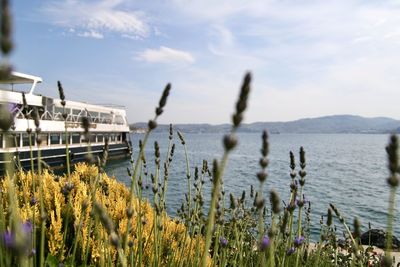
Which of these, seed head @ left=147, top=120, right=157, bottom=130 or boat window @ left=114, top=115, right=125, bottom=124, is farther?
boat window @ left=114, top=115, right=125, bottom=124

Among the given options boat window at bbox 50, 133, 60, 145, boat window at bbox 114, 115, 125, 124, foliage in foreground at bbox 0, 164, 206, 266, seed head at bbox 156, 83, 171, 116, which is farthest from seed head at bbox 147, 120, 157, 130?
boat window at bbox 114, 115, 125, 124

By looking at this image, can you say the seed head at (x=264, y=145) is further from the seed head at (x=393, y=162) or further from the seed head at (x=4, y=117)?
the seed head at (x=4, y=117)

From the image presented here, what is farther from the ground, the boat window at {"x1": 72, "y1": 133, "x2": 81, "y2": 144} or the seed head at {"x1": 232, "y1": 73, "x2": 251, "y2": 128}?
the seed head at {"x1": 232, "y1": 73, "x2": 251, "y2": 128}

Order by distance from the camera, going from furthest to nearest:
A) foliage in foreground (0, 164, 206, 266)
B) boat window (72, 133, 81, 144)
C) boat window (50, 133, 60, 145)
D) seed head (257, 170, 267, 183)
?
boat window (72, 133, 81, 144) < boat window (50, 133, 60, 145) < foliage in foreground (0, 164, 206, 266) < seed head (257, 170, 267, 183)

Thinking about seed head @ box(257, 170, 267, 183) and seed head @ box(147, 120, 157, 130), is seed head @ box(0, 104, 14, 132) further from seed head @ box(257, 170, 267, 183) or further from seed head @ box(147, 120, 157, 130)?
seed head @ box(257, 170, 267, 183)

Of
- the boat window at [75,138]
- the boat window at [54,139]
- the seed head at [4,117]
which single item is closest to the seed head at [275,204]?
the seed head at [4,117]

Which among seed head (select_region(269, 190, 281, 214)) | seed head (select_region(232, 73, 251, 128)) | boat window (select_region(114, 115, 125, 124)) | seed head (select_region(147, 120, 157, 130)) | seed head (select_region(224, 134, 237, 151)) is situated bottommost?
seed head (select_region(269, 190, 281, 214))

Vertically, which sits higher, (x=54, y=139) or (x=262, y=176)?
A: (x=262, y=176)

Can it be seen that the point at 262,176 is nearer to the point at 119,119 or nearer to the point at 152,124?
the point at 152,124

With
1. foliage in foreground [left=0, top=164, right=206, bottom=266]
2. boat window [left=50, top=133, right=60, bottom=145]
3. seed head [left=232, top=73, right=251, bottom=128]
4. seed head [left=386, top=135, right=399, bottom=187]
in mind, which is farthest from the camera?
boat window [left=50, top=133, right=60, bottom=145]

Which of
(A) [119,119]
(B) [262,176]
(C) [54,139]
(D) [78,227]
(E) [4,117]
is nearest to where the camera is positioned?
(E) [4,117]

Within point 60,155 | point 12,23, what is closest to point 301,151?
point 12,23

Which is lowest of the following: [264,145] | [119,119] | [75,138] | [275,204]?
[75,138]

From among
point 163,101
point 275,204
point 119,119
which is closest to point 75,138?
point 119,119
